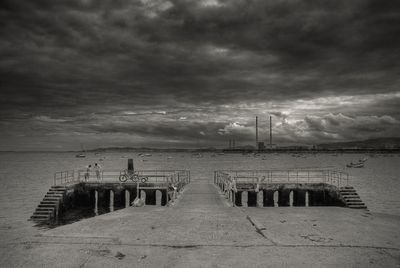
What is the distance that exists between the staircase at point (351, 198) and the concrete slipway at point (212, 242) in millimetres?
6241

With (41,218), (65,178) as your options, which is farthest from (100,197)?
(41,218)

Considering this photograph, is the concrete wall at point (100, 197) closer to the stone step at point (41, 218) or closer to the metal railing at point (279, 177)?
the stone step at point (41, 218)

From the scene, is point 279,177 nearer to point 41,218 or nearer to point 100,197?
point 100,197

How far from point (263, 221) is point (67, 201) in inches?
660

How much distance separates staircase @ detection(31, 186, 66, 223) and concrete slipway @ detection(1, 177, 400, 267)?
8.53m

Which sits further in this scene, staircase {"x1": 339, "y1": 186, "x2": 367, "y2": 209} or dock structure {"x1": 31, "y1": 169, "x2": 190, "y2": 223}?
dock structure {"x1": 31, "y1": 169, "x2": 190, "y2": 223}

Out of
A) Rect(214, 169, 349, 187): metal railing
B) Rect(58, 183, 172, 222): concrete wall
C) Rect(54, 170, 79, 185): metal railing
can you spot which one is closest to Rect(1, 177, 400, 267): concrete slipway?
Rect(214, 169, 349, 187): metal railing

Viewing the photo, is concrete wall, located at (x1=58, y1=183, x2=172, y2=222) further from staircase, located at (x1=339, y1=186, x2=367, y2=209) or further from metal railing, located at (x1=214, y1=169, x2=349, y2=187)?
staircase, located at (x1=339, y1=186, x2=367, y2=209)

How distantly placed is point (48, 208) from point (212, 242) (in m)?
16.1

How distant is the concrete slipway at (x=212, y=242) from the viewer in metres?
9.85

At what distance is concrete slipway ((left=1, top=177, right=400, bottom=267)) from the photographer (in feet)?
32.3

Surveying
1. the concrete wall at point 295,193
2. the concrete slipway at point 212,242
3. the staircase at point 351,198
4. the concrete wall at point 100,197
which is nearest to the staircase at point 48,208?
the concrete wall at point 100,197

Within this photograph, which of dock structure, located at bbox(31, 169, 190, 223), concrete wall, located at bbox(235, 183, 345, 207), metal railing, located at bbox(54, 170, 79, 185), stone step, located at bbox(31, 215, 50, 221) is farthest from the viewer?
metal railing, located at bbox(54, 170, 79, 185)

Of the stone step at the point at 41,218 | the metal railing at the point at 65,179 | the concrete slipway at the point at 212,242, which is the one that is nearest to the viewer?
the concrete slipway at the point at 212,242
